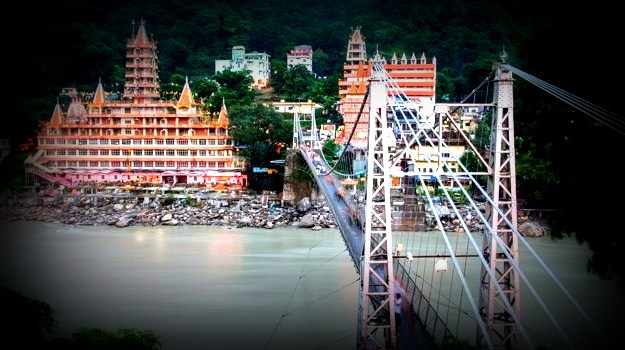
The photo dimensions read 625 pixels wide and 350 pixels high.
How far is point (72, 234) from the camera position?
38.3 ft

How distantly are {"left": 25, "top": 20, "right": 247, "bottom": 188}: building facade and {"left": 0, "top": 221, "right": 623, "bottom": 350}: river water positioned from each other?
3.92 m

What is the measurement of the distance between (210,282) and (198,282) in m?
0.14

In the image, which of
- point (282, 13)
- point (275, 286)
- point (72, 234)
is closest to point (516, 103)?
point (275, 286)

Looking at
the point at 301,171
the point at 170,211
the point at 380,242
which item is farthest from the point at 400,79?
the point at 380,242

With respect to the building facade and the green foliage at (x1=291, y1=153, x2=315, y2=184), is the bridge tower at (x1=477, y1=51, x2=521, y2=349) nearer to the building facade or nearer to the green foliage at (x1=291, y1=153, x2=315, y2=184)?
the green foliage at (x1=291, y1=153, x2=315, y2=184)

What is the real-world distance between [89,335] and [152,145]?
12.1 m

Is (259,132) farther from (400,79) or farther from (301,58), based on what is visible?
(301,58)

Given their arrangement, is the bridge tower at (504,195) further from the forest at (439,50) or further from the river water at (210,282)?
the river water at (210,282)

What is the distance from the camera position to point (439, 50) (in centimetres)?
2570

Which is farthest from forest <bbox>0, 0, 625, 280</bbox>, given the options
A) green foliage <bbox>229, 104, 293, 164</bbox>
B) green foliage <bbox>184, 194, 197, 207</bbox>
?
green foliage <bbox>184, 194, 197, 207</bbox>

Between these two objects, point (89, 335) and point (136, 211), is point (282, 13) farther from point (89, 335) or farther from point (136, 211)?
point (89, 335)

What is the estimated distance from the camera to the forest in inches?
164

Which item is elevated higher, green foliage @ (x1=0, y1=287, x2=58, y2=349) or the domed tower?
the domed tower

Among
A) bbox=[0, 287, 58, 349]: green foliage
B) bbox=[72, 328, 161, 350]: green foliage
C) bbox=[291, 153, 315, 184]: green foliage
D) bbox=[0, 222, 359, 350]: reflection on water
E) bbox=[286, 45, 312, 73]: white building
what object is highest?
bbox=[286, 45, 312, 73]: white building
